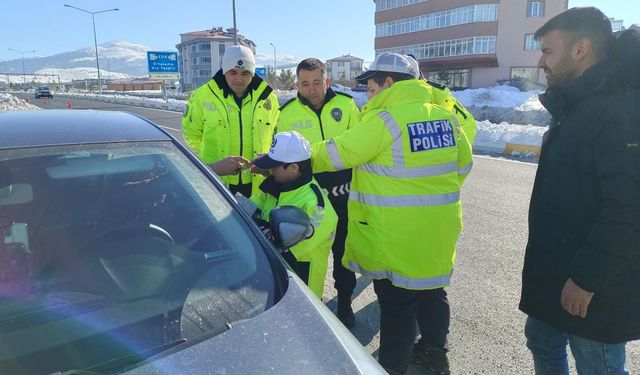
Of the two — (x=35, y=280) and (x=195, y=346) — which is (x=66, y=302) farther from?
(x=195, y=346)

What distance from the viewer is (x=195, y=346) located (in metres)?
1.40

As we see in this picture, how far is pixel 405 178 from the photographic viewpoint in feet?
8.02

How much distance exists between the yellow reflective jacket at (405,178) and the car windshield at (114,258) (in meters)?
0.81

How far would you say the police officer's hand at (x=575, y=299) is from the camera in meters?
1.83

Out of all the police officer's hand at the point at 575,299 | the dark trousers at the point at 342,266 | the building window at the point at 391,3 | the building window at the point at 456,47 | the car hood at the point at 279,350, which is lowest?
the dark trousers at the point at 342,266

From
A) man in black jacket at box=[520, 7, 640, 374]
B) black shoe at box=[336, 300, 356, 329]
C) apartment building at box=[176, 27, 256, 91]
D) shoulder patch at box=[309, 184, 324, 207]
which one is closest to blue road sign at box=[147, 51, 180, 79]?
black shoe at box=[336, 300, 356, 329]

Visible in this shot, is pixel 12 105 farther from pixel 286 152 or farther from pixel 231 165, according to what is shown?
pixel 286 152

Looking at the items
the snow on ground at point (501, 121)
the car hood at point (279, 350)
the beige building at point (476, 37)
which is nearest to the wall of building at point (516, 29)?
the beige building at point (476, 37)

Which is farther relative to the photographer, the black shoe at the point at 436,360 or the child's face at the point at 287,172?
the black shoe at the point at 436,360

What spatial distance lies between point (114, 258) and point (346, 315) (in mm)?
2055

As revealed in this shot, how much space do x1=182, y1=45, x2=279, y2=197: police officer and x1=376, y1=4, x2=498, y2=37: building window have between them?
163 feet

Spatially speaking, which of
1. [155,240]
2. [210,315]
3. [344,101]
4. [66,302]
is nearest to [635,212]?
[210,315]

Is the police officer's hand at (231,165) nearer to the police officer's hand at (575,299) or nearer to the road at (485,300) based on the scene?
the road at (485,300)

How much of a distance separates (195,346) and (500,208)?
6.05 meters
